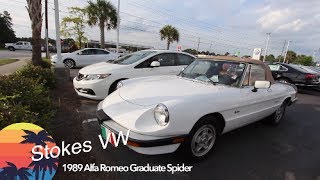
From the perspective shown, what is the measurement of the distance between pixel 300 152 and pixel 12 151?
4544 mm

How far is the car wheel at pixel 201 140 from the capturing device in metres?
3.25

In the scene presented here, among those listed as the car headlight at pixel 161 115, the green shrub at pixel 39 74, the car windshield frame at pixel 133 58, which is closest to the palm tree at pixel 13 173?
the car headlight at pixel 161 115

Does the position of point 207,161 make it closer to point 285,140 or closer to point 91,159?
point 91,159

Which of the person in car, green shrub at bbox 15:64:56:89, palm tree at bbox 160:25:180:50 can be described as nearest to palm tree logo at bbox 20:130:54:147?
the person in car

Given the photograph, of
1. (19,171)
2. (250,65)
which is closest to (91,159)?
(19,171)

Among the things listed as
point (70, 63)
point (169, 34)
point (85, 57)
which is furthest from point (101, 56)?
point (169, 34)

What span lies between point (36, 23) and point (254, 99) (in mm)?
8069

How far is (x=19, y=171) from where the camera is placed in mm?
2371

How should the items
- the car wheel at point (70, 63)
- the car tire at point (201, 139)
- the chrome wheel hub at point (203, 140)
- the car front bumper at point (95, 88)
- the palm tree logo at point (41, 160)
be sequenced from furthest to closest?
the car wheel at point (70, 63) < the car front bumper at point (95, 88) < the chrome wheel hub at point (203, 140) < the car tire at point (201, 139) < the palm tree logo at point (41, 160)

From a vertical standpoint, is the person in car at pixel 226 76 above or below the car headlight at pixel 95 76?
above

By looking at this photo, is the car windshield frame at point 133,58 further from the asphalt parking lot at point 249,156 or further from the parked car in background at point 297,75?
the parked car in background at point 297,75

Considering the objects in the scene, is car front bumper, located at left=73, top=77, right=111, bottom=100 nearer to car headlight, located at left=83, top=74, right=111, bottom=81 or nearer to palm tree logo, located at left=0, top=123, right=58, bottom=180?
car headlight, located at left=83, top=74, right=111, bottom=81

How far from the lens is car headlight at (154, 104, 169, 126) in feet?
9.59

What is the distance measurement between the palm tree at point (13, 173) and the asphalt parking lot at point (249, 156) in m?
1.14
